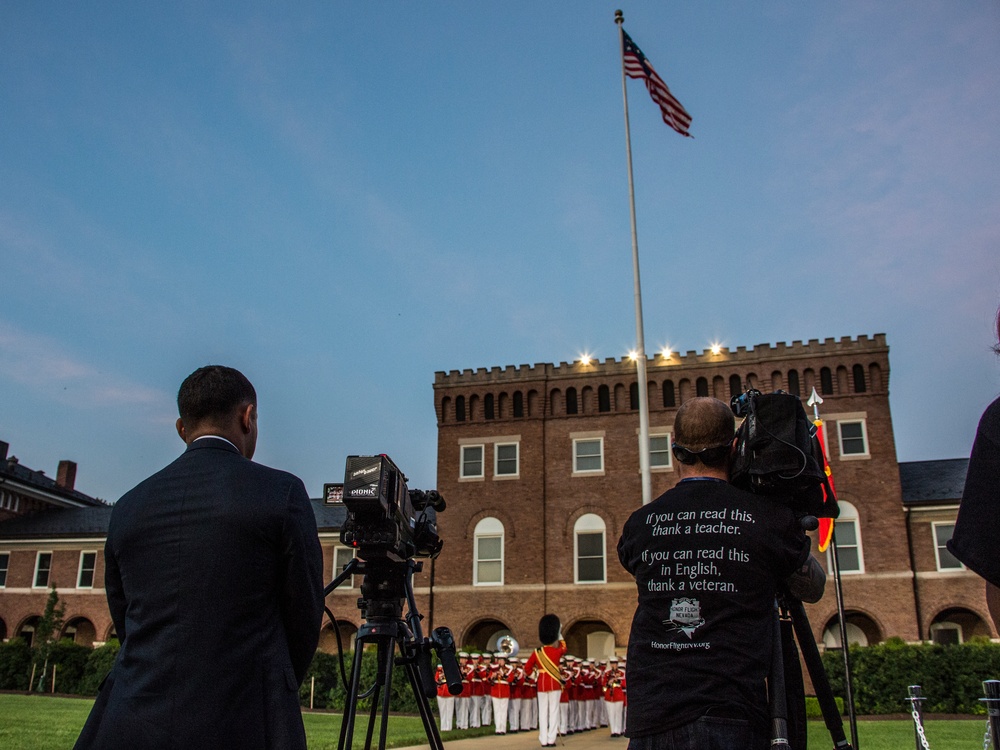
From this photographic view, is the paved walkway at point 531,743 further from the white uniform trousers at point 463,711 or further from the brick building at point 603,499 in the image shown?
the brick building at point 603,499

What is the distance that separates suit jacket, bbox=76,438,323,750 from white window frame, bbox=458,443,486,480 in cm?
3327

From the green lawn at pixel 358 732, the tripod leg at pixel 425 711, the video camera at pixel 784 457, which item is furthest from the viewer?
the green lawn at pixel 358 732

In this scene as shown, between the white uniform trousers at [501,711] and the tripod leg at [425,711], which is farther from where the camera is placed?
the white uniform trousers at [501,711]

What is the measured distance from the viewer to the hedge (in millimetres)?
24109

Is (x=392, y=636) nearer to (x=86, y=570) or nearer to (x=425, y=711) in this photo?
(x=425, y=711)

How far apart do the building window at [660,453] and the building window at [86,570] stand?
89.0 feet

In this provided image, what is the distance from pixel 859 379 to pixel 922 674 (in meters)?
12.5

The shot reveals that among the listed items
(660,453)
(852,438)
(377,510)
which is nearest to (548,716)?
(377,510)

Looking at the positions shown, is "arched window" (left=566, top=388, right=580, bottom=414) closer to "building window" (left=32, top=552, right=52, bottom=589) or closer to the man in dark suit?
"building window" (left=32, top=552, right=52, bottom=589)

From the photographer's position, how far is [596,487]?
34875 mm

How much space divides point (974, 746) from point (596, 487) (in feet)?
68.7

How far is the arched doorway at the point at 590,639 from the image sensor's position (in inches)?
1303

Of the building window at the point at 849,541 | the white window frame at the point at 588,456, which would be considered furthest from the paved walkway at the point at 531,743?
the white window frame at the point at 588,456

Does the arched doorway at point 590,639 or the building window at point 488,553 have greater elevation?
the building window at point 488,553
